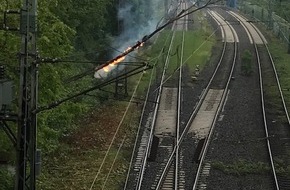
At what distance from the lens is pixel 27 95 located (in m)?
10.2

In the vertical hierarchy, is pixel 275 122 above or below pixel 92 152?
above

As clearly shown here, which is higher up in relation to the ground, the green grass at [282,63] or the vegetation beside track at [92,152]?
the green grass at [282,63]

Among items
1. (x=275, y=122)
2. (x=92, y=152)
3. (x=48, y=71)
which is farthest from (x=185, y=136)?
(x=48, y=71)

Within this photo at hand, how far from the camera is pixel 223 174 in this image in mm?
16281

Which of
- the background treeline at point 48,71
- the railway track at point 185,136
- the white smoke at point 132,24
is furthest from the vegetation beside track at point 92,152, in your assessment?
the white smoke at point 132,24

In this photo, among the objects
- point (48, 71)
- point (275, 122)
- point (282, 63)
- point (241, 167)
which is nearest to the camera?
point (48, 71)

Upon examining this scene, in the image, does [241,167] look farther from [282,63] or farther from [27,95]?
[282,63]

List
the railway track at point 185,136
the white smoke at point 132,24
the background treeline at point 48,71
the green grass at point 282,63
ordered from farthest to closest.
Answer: the white smoke at point 132,24
the green grass at point 282,63
the railway track at point 185,136
the background treeline at point 48,71

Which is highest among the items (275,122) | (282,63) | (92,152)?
(282,63)

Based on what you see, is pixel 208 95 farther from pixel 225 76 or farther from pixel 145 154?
pixel 145 154

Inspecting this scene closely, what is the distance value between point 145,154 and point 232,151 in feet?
9.35

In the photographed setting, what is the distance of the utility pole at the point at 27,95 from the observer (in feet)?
31.9

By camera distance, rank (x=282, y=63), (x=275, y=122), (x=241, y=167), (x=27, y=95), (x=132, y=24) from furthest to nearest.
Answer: (x=132, y=24)
(x=282, y=63)
(x=275, y=122)
(x=241, y=167)
(x=27, y=95)

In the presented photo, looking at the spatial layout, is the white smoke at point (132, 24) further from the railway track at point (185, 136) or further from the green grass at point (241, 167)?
the green grass at point (241, 167)
